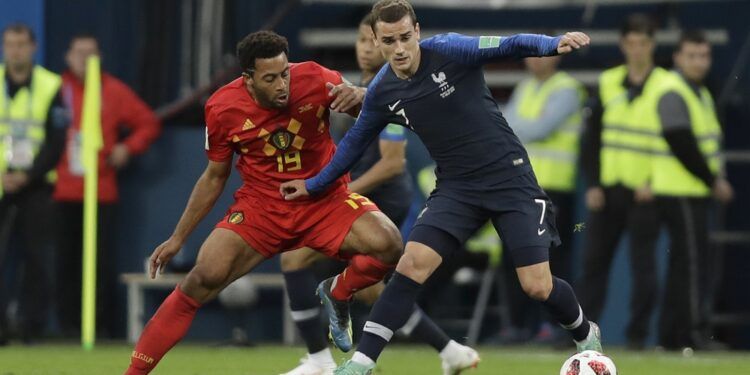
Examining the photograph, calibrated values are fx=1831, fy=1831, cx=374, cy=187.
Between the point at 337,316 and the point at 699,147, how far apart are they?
4854mm

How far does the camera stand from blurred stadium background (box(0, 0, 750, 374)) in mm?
15203

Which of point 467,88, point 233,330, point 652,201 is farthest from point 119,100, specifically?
point 467,88

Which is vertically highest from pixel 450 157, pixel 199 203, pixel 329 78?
pixel 329 78

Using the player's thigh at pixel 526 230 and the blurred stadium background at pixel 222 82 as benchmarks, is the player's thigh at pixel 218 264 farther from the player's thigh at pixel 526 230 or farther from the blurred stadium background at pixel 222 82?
the blurred stadium background at pixel 222 82

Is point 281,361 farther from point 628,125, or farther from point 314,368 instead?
point 628,125

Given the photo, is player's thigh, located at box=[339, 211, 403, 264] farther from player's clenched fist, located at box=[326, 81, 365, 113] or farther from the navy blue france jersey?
player's clenched fist, located at box=[326, 81, 365, 113]

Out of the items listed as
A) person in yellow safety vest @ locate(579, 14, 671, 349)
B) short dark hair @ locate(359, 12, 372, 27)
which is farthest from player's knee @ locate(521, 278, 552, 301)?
person in yellow safety vest @ locate(579, 14, 671, 349)

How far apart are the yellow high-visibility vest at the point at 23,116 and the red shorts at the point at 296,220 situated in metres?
5.18

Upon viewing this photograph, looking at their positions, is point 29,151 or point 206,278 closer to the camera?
point 206,278

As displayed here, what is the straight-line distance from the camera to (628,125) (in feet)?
46.0

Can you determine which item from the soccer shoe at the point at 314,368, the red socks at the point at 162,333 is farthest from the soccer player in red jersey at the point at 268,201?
the soccer shoe at the point at 314,368

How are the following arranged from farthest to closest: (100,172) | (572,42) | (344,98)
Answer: (100,172) < (344,98) < (572,42)

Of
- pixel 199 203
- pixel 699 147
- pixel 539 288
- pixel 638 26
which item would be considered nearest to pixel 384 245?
pixel 539 288

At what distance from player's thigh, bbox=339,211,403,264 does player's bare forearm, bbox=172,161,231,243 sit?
2.46 feet
